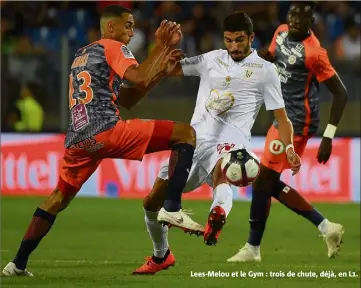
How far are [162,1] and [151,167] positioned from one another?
3.56 m

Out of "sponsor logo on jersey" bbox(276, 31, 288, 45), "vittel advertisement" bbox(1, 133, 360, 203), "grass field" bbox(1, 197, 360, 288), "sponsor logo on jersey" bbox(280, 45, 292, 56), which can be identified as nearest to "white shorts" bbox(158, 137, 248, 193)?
"grass field" bbox(1, 197, 360, 288)

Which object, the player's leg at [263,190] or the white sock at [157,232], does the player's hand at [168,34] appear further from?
the player's leg at [263,190]

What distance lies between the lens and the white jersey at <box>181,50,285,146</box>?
27.0 ft

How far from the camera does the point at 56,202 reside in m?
8.01

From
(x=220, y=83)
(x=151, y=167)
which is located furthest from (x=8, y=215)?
(x=220, y=83)

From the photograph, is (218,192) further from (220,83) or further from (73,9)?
(73,9)

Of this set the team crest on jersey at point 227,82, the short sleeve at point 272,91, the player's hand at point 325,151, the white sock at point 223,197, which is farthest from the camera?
the player's hand at point 325,151

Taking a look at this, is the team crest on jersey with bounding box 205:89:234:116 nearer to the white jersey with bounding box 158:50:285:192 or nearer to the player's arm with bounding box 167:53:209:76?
the white jersey with bounding box 158:50:285:192

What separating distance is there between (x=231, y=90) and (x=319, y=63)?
1.96 metres

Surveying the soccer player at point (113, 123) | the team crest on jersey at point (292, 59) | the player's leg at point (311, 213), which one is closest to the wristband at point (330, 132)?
the player's leg at point (311, 213)

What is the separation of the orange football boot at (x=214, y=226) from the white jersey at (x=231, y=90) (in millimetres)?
813

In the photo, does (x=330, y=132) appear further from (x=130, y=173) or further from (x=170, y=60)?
(x=130, y=173)

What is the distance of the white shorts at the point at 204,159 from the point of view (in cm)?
820

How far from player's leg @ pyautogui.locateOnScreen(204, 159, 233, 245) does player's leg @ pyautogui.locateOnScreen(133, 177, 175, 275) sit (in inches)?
17.0
